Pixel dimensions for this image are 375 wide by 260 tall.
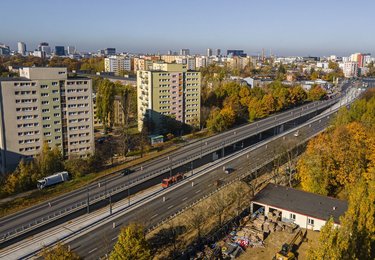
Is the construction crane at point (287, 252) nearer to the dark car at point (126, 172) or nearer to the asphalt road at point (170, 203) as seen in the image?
the asphalt road at point (170, 203)

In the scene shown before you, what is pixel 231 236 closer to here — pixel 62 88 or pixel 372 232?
pixel 372 232

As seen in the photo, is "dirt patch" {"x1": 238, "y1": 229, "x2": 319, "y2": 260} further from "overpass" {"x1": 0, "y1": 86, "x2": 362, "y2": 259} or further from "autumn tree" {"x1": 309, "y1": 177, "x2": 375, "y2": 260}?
"overpass" {"x1": 0, "y1": 86, "x2": 362, "y2": 259}

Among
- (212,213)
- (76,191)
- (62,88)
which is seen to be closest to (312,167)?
(212,213)

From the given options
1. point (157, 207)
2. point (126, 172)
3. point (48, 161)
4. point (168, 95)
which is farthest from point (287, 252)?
point (168, 95)

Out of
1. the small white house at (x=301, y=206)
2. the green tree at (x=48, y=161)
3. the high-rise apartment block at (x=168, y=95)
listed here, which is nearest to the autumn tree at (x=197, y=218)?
the small white house at (x=301, y=206)

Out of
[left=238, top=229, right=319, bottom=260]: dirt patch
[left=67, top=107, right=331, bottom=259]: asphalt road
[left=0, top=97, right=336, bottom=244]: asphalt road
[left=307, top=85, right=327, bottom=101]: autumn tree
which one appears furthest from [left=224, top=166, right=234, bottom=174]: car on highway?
[left=307, top=85, right=327, bottom=101]: autumn tree

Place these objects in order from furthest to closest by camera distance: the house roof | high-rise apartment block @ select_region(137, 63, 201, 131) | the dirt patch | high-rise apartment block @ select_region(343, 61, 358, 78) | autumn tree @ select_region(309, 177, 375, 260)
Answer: high-rise apartment block @ select_region(343, 61, 358, 78), high-rise apartment block @ select_region(137, 63, 201, 131), the house roof, the dirt patch, autumn tree @ select_region(309, 177, 375, 260)
